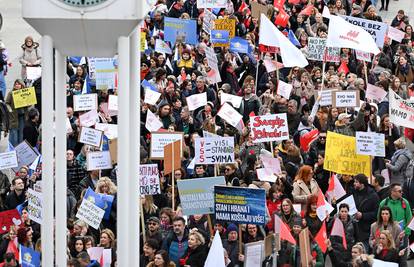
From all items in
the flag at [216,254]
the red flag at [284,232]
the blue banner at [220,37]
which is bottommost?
the flag at [216,254]

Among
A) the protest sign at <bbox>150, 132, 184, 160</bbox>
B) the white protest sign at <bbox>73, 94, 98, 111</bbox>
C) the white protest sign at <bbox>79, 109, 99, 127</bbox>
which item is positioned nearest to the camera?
the protest sign at <bbox>150, 132, 184, 160</bbox>

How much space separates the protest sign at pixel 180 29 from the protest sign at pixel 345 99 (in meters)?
5.54

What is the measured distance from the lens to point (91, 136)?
1662cm

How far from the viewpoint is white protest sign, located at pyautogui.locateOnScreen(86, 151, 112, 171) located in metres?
15.9

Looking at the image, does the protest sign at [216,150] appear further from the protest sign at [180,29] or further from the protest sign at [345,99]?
the protest sign at [180,29]

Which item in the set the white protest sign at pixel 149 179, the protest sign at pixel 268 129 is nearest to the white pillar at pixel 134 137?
the white protest sign at pixel 149 179

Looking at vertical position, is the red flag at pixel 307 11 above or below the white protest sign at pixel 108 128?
above

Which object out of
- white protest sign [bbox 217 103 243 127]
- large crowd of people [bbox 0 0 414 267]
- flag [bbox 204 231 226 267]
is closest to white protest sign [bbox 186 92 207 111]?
large crowd of people [bbox 0 0 414 267]

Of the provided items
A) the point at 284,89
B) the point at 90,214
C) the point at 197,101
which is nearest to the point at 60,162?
the point at 90,214

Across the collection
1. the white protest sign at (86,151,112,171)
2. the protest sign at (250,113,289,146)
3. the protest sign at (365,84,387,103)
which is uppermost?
the protest sign at (365,84,387,103)

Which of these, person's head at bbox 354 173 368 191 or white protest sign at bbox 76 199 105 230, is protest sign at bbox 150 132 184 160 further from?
person's head at bbox 354 173 368 191

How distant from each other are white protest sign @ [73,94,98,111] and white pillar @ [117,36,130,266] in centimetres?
840

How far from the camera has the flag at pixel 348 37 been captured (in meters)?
20.0

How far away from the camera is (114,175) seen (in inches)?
631
